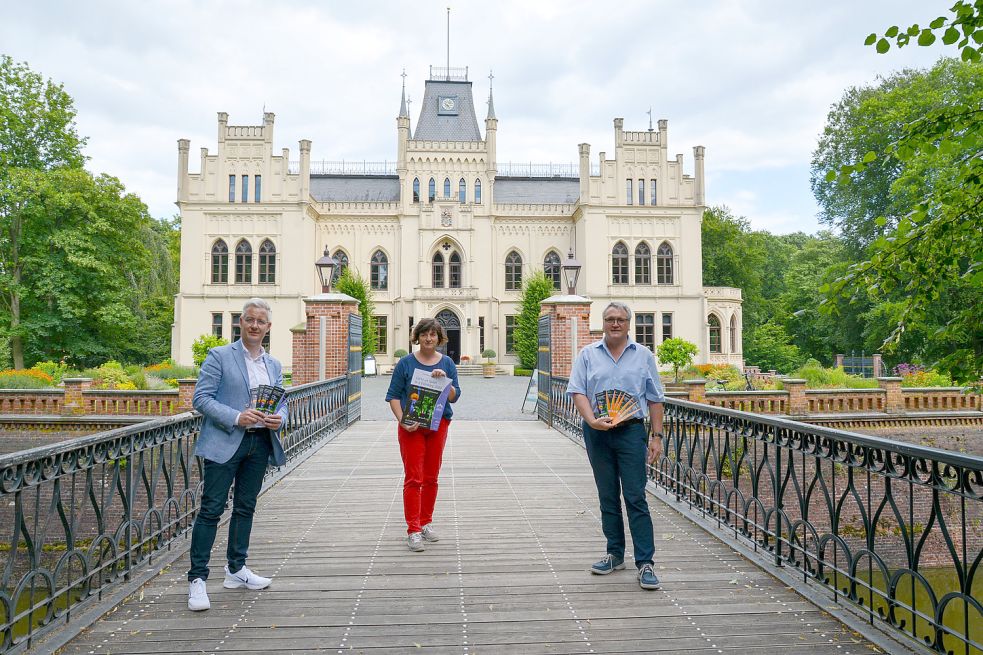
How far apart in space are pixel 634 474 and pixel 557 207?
3423cm

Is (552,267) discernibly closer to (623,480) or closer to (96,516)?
(96,516)

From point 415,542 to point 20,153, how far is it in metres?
33.3

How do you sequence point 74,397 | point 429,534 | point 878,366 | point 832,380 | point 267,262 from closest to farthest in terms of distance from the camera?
point 429,534 < point 74,397 < point 832,380 < point 878,366 < point 267,262

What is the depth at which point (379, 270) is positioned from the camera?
1449 inches

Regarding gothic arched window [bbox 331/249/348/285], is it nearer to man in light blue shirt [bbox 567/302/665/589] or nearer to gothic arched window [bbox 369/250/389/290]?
gothic arched window [bbox 369/250/389/290]

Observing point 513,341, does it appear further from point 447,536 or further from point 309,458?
point 447,536

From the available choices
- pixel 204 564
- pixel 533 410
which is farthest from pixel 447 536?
pixel 533 410

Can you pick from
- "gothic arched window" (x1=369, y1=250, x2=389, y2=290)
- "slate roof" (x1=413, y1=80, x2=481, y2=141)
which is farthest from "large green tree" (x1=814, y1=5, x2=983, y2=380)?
"slate roof" (x1=413, y1=80, x2=481, y2=141)

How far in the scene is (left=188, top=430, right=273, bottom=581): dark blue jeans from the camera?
12.3 ft

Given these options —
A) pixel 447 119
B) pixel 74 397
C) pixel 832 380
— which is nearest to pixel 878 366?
pixel 832 380

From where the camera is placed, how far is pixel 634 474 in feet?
13.6

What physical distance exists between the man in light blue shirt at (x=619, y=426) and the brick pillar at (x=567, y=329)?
793 centimetres

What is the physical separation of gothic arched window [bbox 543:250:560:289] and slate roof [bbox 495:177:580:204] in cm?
358

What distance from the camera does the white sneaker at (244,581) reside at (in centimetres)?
397
